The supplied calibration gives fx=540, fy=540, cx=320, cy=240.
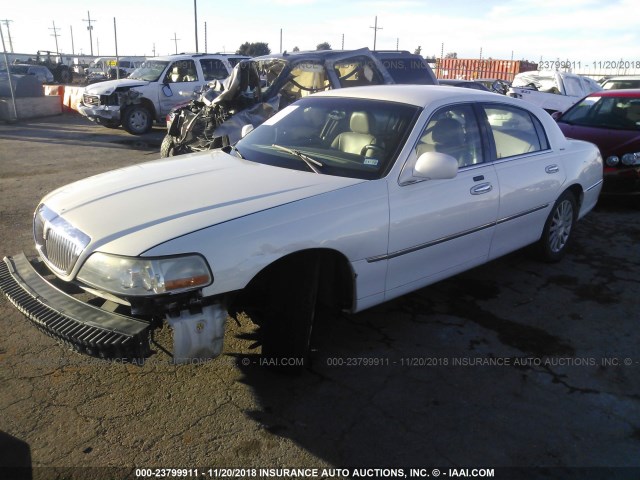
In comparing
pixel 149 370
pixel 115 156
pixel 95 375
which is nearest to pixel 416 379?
pixel 149 370

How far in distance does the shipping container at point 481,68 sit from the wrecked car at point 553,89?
1641cm

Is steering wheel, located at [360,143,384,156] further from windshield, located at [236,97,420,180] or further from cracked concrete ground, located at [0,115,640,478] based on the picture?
cracked concrete ground, located at [0,115,640,478]

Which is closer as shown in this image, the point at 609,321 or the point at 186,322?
the point at 186,322

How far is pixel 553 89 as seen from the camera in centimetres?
1505

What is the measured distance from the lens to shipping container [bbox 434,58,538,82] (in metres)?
32.4

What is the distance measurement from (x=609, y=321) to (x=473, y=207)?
1.36 metres

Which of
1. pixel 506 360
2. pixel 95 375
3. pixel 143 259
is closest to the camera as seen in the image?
pixel 143 259

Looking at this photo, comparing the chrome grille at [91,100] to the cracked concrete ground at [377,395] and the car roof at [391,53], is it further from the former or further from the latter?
the cracked concrete ground at [377,395]

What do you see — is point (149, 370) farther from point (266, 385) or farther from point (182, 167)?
point (182, 167)

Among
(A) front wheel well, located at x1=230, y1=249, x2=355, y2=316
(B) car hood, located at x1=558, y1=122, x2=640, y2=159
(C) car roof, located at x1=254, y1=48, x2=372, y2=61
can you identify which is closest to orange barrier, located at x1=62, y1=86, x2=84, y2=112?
(C) car roof, located at x1=254, y1=48, x2=372, y2=61

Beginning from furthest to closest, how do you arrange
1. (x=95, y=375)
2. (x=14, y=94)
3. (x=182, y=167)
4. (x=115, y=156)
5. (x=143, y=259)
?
(x=14, y=94) → (x=115, y=156) → (x=182, y=167) → (x=95, y=375) → (x=143, y=259)

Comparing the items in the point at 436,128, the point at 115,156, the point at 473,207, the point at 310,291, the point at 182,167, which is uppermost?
the point at 436,128

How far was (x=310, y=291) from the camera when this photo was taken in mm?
2971

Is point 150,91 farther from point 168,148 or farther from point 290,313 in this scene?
point 290,313
